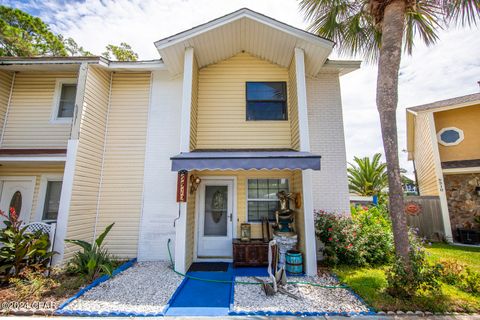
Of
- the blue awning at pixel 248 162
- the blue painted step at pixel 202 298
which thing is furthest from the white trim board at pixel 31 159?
the blue painted step at pixel 202 298

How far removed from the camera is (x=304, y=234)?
7105 millimetres

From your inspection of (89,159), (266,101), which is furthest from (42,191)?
(266,101)

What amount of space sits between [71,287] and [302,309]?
243 inches

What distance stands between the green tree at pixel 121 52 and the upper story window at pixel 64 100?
822 centimetres

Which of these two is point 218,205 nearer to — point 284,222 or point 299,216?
point 284,222

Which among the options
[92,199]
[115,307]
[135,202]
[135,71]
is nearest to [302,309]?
[115,307]

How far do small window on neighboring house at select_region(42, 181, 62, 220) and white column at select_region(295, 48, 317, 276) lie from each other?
1032cm

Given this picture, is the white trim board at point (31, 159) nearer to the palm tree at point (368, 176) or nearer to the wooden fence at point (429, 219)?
the wooden fence at point (429, 219)

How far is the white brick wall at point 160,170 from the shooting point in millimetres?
8758

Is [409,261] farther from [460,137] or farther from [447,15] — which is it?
[460,137]

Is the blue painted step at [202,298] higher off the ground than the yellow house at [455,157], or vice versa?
the yellow house at [455,157]

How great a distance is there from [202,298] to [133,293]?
75.7 inches

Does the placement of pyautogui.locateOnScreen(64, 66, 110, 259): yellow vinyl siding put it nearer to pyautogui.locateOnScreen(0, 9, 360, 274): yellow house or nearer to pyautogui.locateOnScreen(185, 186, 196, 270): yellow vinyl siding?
pyautogui.locateOnScreen(0, 9, 360, 274): yellow house

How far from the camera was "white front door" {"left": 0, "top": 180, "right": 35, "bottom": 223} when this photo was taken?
8.88 metres
